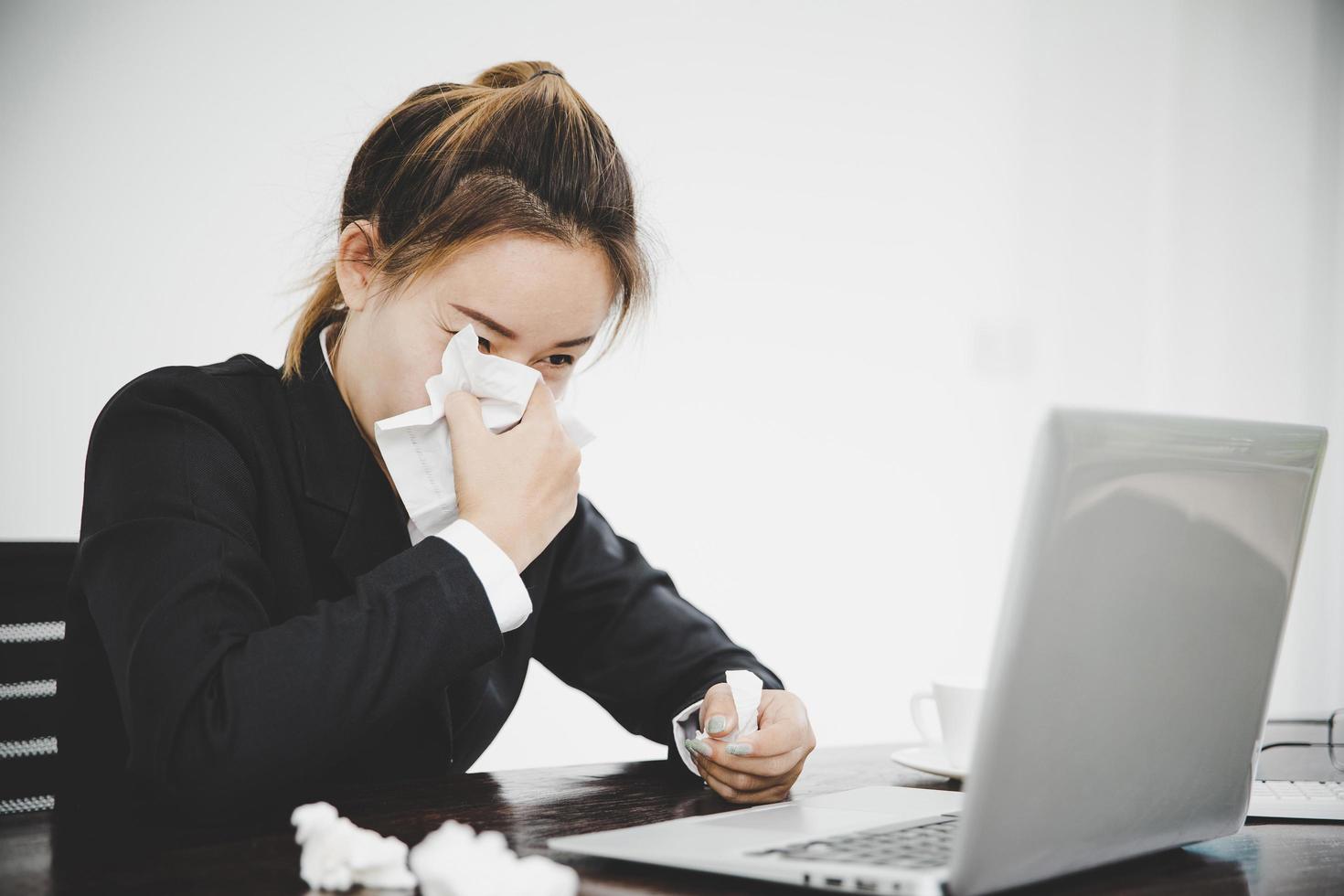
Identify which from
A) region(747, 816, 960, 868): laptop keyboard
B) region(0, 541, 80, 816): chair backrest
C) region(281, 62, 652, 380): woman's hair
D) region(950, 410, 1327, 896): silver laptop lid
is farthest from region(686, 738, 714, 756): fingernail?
region(0, 541, 80, 816): chair backrest

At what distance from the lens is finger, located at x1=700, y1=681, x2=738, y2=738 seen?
90 centimetres

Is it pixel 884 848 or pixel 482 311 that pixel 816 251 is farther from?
pixel 884 848

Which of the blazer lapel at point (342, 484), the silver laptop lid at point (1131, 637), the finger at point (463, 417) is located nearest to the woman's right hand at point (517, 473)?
the finger at point (463, 417)

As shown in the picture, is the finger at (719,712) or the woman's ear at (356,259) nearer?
the finger at (719,712)

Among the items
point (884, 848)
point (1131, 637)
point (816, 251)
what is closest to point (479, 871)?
point (884, 848)

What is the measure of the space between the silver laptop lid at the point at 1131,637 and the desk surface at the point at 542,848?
0.04 m

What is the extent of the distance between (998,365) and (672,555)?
1083 millimetres

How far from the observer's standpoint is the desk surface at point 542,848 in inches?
22.9

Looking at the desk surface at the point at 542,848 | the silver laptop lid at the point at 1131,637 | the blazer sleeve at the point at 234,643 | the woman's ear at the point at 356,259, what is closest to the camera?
the silver laptop lid at the point at 1131,637

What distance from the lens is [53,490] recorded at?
1.74m

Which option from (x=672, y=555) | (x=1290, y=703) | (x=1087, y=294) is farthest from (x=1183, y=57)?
(x=672, y=555)

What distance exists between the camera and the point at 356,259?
1079 mm

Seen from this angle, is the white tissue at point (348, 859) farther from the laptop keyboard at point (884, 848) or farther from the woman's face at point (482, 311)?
the woman's face at point (482, 311)

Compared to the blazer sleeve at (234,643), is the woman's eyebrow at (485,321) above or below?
above
